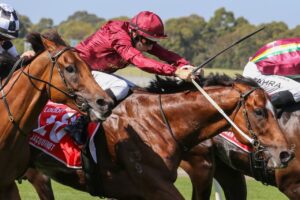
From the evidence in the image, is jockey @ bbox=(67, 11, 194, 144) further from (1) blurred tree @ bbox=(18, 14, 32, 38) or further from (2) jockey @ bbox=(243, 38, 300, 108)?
(1) blurred tree @ bbox=(18, 14, 32, 38)

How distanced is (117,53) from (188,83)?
2.30 ft

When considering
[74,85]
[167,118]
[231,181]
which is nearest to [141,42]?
[167,118]

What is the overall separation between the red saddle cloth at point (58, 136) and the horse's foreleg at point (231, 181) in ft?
7.70

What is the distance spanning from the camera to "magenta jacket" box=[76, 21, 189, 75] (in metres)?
6.54

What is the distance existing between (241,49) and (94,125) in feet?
109

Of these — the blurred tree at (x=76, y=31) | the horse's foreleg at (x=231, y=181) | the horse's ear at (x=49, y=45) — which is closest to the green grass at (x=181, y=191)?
the horse's foreleg at (x=231, y=181)

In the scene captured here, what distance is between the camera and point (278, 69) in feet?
27.7

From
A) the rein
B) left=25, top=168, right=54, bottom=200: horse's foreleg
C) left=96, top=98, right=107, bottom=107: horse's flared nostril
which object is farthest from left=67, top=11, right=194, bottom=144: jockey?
left=25, top=168, right=54, bottom=200: horse's foreleg

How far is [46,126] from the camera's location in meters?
6.88

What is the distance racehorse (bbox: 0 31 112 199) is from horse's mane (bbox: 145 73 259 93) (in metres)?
1.21

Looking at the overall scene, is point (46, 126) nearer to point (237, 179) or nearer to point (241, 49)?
point (237, 179)

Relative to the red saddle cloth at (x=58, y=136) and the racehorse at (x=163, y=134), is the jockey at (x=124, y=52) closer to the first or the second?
the red saddle cloth at (x=58, y=136)

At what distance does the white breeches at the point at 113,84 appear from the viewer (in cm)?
676

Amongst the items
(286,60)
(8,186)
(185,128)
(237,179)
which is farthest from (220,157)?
(8,186)
